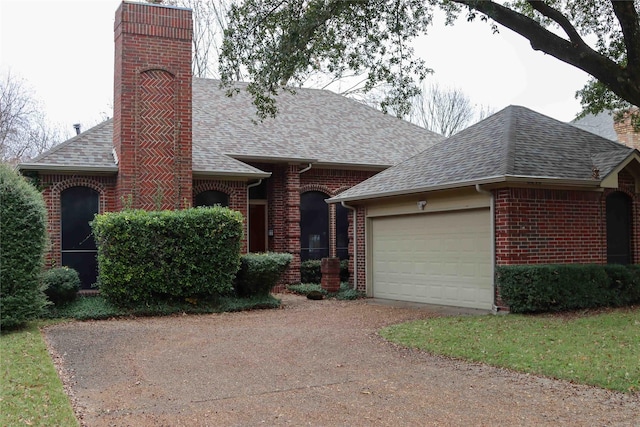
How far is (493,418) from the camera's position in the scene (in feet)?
19.1

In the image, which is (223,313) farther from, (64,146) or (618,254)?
(618,254)

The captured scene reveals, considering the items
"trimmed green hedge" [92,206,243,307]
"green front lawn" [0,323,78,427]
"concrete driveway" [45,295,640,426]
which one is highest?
"trimmed green hedge" [92,206,243,307]

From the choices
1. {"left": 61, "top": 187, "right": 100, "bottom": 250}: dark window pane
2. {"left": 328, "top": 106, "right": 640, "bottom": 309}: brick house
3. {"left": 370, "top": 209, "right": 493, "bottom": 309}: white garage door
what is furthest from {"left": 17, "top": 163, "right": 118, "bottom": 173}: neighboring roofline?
{"left": 370, "top": 209, "right": 493, "bottom": 309}: white garage door

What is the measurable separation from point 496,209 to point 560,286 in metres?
1.88

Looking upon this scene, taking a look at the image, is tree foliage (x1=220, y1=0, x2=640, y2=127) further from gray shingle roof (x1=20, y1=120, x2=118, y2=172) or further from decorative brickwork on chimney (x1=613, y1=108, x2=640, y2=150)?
decorative brickwork on chimney (x1=613, y1=108, x2=640, y2=150)

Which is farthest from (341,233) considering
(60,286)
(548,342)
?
(548,342)

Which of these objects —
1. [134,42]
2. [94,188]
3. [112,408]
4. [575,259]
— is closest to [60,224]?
[94,188]

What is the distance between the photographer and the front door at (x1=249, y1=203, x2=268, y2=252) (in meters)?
19.3

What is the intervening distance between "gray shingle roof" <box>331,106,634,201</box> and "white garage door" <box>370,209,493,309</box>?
834 mm

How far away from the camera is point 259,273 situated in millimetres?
14328

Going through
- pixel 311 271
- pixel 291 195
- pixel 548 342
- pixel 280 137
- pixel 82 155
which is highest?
pixel 280 137

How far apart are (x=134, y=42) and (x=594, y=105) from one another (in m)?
11.2

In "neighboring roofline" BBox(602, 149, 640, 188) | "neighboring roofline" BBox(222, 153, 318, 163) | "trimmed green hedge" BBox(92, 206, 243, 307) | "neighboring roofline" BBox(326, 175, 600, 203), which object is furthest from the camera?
"neighboring roofline" BBox(222, 153, 318, 163)

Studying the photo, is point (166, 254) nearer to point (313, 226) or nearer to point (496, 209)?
point (496, 209)
